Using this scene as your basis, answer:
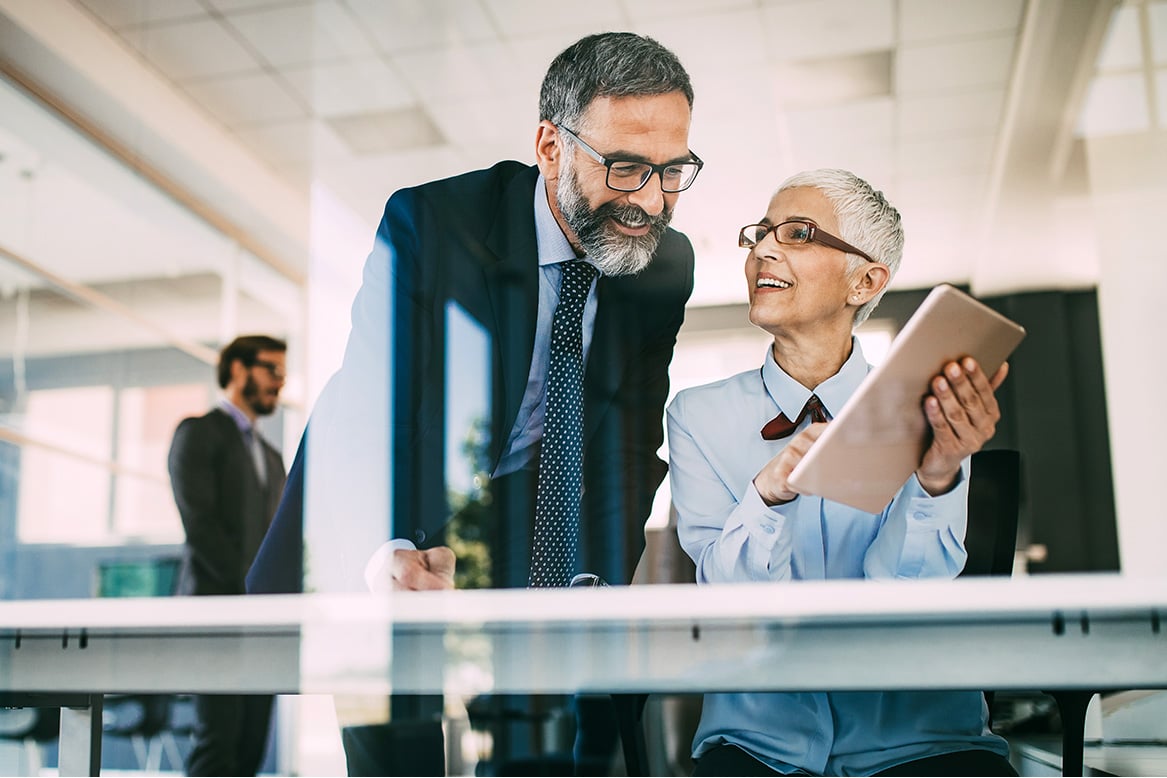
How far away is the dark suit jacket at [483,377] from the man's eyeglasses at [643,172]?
0.36 ft

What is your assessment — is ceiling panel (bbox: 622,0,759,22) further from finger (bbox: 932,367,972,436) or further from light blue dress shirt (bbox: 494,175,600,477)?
finger (bbox: 932,367,972,436)

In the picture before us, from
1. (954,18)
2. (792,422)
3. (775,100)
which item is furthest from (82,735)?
(954,18)

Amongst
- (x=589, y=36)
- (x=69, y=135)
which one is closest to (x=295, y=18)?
(x=589, y=36)

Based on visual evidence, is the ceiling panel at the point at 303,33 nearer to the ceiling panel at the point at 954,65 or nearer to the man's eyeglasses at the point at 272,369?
the man's eyeglasses at the point at 272,369

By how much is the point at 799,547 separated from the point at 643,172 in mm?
828

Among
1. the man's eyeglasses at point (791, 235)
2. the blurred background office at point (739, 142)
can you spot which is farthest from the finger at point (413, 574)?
the man's eyeglasses at point (791, 235)

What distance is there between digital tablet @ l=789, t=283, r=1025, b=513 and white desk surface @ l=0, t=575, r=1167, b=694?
330 mm

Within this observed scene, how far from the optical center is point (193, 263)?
3941 mm

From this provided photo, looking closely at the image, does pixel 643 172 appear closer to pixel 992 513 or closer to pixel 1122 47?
pixel 992 513

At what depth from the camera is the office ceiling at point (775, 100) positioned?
2.15m

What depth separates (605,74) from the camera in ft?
7.46

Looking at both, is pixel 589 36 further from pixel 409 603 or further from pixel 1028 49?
pixel 409 603

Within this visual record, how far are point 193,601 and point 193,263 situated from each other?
8.53 feet

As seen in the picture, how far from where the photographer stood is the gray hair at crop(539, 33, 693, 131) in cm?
226
